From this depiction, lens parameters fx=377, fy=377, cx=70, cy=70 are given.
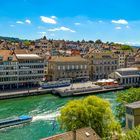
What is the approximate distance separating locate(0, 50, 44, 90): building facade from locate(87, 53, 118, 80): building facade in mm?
18669

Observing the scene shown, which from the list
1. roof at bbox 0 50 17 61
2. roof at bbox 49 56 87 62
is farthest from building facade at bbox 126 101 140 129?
roof at bbox 49 56 87 62

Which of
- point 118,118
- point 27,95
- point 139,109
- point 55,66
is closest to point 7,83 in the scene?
point 27,95

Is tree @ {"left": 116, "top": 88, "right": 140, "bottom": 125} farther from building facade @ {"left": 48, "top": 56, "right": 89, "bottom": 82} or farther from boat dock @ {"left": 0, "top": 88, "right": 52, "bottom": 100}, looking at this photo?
building facade @ {"left": 48, "top": 56, "right": 89, "bottom": 82}

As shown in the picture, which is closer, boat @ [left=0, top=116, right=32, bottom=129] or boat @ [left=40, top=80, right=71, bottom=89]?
boat @ [left=0, top=116, right=32, bottom=129]

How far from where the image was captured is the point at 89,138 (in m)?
30.6

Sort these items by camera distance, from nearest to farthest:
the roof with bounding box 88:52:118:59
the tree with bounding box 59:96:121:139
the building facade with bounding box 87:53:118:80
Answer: the tree with bounding box 59:96:121:139 → the building facade with bounding box 87:53:118:80 → the roof with bounding box 88:52:118:59

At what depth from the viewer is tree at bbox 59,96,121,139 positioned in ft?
126

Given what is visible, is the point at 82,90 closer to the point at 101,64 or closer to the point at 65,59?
the point at 65,59

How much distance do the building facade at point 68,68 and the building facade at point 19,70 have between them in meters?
6.18

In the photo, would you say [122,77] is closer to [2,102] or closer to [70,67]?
[70,67]

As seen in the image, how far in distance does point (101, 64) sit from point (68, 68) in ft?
39.9

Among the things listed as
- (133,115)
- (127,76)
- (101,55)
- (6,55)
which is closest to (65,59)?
(101,55)

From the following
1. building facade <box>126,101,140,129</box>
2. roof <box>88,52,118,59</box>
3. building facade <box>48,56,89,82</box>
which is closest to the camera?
building facade <box>126,101,140,129</box>

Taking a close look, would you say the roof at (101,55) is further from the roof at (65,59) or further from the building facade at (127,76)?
the building facade at (127,76)
